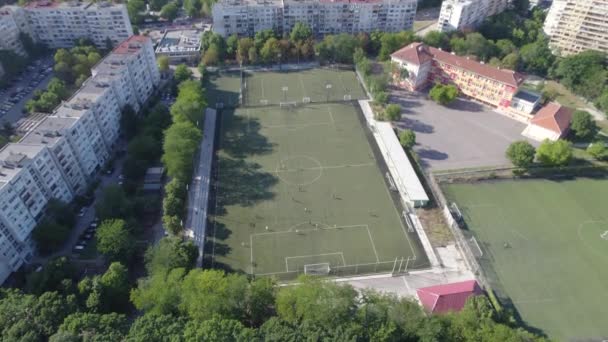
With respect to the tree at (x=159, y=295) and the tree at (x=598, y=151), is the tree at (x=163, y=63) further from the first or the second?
the tree at (x=598, y=151)

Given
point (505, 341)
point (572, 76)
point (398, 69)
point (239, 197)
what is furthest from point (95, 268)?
point (572, 76)

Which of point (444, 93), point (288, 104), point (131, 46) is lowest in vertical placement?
point (288, 104)

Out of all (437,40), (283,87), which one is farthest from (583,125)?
(283,87)

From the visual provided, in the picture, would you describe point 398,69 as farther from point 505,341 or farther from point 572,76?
point 505,341

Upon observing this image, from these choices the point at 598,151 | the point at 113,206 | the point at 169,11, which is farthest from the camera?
the point at 169,11

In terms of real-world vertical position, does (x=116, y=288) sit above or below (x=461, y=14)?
below

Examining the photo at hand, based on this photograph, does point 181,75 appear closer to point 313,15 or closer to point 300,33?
point 300,33

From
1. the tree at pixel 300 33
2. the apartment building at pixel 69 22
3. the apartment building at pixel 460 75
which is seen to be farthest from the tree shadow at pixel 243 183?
the apartment building at pixel 69 22
